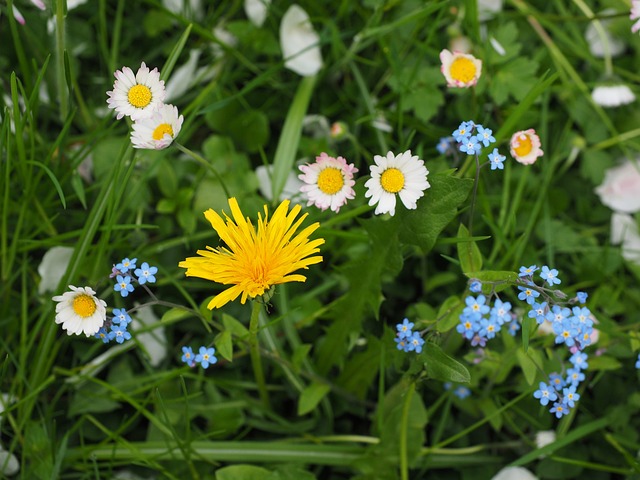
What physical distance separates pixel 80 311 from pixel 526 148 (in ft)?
1.91

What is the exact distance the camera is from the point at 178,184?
3.81 feet

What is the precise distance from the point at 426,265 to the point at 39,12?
0.76m

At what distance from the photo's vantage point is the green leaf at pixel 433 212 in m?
0.80

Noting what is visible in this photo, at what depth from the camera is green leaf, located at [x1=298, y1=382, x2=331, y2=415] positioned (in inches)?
39.1

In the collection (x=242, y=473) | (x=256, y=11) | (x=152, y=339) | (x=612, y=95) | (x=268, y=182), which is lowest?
(x=242, y=473)

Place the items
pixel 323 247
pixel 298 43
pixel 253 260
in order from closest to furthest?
pixel 253 260 → pixel 323 247 → pixel 298 43

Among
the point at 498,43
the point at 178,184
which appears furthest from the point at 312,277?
the point at 498,43

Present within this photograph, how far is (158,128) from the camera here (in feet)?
3.02

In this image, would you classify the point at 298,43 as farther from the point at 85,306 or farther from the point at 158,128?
the point at 85,306

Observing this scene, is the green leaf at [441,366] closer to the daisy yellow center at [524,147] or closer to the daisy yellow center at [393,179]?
the daisy yellow center at [393,179]

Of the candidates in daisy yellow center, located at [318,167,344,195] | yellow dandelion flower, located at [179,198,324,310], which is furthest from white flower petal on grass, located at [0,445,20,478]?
daisy yellow center, located at [318,167,344,195]

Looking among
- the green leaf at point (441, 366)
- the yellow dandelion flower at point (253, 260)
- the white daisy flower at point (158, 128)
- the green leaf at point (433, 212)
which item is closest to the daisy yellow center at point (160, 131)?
the white daisy flower at point (158, 128)

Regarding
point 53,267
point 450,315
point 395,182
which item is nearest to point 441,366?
point 450,315

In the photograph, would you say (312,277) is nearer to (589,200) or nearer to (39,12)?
(589,200)
